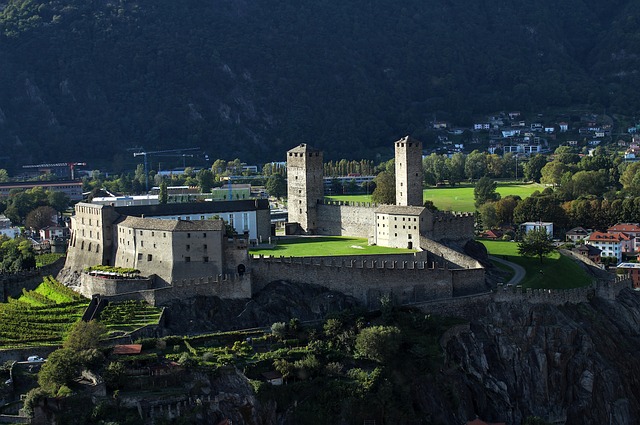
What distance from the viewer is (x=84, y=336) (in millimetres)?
51094

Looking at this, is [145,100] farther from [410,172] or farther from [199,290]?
[199,290]

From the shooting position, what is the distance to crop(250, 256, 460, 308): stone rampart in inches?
2458

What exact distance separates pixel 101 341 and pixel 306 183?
2961 cm

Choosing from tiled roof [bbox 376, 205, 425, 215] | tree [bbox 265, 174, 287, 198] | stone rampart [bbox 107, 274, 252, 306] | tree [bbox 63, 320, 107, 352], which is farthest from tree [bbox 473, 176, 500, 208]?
tree [bbox 63, 320, 107, 352]

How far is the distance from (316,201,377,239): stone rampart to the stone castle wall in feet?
34.5

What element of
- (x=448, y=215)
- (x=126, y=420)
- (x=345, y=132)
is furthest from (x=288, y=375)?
(x=345, y=132)

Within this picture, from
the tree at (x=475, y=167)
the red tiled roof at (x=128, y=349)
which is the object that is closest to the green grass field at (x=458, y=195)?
the tree at (x=475, y=167)

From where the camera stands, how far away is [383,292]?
62.4 metres

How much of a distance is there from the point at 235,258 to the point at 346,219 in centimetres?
1585

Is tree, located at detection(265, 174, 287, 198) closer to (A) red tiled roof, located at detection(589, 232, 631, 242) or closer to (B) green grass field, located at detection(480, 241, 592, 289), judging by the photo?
(A) red tiled roof, located at detection(589, 232, 631, 242)

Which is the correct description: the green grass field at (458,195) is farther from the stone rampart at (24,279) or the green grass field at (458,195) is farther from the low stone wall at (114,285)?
the low stone wall at (114,285)

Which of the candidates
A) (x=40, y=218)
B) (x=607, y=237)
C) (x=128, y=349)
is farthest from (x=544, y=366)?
(x=40, y=218)

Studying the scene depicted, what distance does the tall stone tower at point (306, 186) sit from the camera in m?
79.2

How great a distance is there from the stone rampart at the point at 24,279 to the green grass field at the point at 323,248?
43.9 feet
